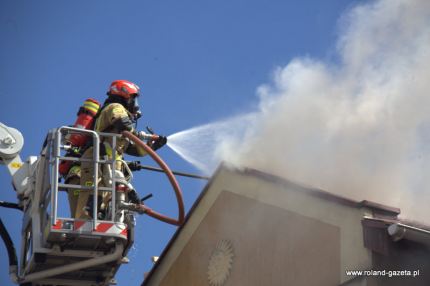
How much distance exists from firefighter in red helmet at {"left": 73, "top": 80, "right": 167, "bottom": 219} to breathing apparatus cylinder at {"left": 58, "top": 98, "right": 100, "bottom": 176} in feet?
0.88

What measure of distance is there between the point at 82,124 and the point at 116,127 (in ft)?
3.97

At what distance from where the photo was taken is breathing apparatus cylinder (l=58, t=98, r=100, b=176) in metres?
11.4

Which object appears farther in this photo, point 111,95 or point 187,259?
point 187,259

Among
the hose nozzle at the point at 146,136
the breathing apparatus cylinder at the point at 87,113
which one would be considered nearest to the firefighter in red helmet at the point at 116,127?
the hose nozzle at the point at 146,136

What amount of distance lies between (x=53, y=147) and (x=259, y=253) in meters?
3.29

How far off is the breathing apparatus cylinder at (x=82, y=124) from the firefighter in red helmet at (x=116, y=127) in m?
0.27

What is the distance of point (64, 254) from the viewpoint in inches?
417

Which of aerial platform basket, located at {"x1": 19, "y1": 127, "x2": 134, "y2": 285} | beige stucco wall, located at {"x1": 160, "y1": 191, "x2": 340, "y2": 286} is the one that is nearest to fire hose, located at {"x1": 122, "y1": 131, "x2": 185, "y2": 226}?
aerial platform basket, located at {"x1": 19, "y1": 127, "x2": 134, "y2": 285}

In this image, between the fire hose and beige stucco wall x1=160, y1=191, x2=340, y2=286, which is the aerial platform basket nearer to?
the fire hose

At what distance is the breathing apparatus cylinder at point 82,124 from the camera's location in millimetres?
11438

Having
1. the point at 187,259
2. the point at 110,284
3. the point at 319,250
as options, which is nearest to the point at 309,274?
the point at 319,250

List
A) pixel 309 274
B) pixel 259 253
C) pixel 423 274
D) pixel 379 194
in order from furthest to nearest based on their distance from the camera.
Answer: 1. pixel 379 194
2. pixel 259 253
3. pixel 309 274
4. pixel 423 274

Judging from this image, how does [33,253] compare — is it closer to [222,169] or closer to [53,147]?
[53,147]

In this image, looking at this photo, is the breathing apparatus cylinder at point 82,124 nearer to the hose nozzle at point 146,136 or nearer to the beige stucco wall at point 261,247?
the hose nozzle at point 146,136
